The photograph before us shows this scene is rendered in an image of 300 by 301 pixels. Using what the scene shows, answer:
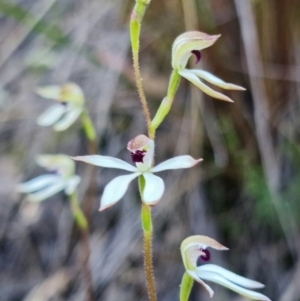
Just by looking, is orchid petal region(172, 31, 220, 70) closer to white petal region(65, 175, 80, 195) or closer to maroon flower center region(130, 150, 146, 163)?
maroon flower center region(130, 150, 146, 163)

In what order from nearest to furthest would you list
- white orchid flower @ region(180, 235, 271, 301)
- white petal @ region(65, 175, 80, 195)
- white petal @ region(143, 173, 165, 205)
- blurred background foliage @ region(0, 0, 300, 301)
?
white petal @ region(143, 173, 165, 205)
white orchid flower @ region(180, 235, 271, 301)
white petal @ region(65, 175, 80, 195)
blurred background foliage @ region(0, 0, 300, 301)

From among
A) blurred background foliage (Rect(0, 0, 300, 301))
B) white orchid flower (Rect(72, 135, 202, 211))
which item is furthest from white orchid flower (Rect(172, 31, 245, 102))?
blurred background foliage (Rect(0, 0, 300, 301))

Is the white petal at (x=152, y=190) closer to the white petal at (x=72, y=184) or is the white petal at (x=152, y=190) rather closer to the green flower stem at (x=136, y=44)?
Answer: the green flower stem at (x=136, y=44)

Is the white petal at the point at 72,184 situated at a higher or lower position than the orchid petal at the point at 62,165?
lower

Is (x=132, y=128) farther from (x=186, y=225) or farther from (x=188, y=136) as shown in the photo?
(x=186, y=225)

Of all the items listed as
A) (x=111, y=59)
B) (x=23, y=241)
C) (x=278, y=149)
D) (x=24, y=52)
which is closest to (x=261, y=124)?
(x=278, y=149)

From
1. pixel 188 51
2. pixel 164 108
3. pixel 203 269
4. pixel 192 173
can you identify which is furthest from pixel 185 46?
pixel 192 173

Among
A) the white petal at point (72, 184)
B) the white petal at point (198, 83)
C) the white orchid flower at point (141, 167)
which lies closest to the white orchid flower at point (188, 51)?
the white petal at point (198, 83)
